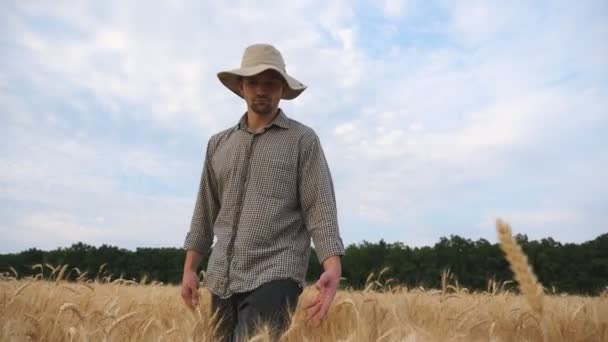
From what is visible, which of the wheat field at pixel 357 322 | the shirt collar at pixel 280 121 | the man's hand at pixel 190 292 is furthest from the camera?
the man's hand at pixel 190 292

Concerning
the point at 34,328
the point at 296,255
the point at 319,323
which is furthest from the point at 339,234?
the point at 34,328

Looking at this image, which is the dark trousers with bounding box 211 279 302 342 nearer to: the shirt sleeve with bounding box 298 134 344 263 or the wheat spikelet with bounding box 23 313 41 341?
the shirt sleeve with bounding box 298 134 344 263

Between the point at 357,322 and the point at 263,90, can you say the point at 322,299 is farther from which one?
the point at 263,90

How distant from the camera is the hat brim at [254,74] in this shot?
276 cm

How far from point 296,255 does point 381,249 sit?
1131cm

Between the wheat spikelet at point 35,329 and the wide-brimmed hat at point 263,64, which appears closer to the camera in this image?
the wheat spikelet at point 35,329

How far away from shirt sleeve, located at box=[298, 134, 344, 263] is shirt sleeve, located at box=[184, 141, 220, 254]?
1.97 ft

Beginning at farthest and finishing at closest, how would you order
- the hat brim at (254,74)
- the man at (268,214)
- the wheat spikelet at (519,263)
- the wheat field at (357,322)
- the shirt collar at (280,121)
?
the shirt collar at (280,121)
the hat brim at (254,74)
the man at (268,214)
the wheat field at (357,322)
the wheat spikelet at (519,263)

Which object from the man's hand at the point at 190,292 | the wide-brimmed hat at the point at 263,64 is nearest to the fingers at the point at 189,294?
the man's hand at the point at 190,292

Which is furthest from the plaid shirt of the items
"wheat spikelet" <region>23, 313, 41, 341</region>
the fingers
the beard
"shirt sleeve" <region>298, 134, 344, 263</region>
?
"wheat spikelet" <region>23, 313, 41, 341</region>

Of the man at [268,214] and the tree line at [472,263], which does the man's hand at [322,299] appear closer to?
the man at [268,214]

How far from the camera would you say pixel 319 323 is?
2.56 meters

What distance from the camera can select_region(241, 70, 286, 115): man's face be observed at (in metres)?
2.84

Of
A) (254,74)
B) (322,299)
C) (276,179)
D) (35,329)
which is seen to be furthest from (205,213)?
(35,329)
